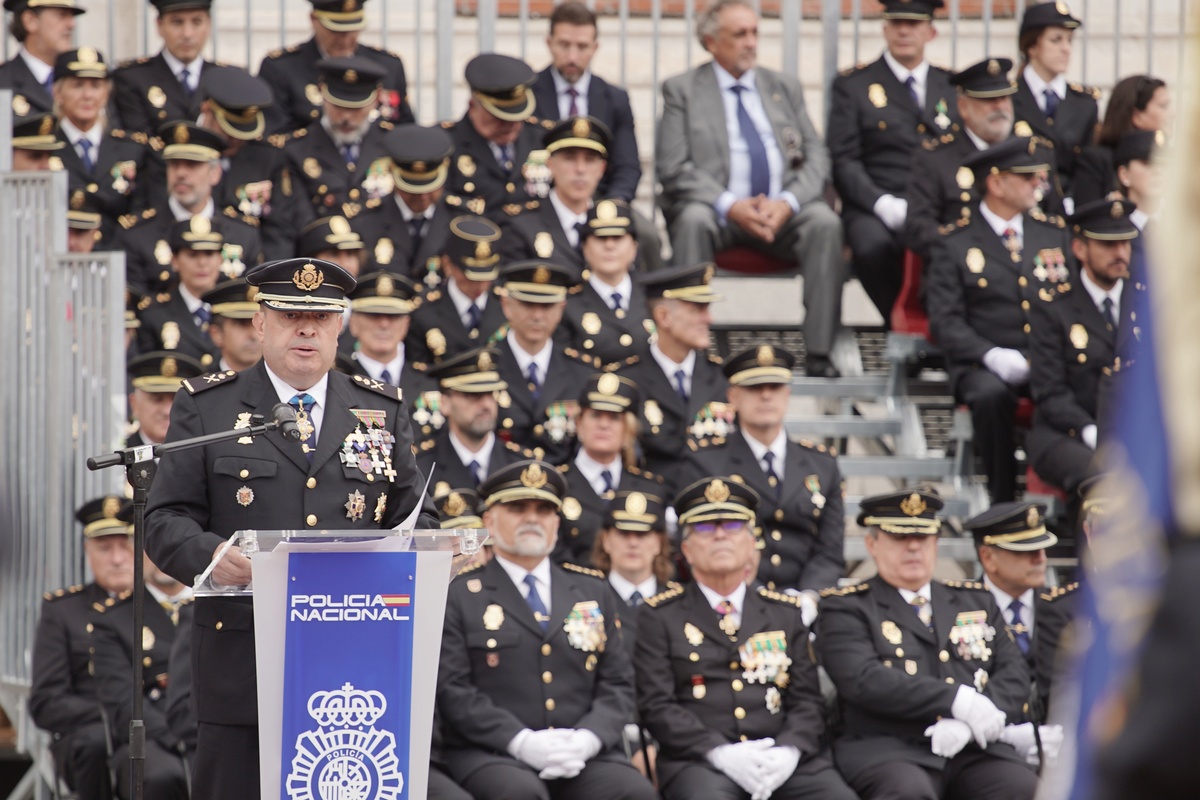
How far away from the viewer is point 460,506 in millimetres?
6605

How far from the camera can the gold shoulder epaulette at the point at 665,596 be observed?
642 cm

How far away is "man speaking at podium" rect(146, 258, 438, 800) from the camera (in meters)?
3.83

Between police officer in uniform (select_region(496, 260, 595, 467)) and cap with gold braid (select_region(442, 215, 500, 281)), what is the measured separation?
0.80 ft

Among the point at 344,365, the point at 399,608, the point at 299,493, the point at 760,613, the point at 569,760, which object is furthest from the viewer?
the point at 344,365

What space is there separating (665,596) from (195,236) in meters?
2.98

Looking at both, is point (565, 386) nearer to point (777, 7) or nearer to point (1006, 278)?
point (1006, 278)

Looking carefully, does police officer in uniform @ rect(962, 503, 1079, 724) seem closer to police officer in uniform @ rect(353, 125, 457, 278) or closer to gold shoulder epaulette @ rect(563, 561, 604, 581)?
gold shoulder epaulette @ rect(563, 561, 604, 581)

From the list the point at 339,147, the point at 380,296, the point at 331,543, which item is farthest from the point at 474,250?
the point at 331,543

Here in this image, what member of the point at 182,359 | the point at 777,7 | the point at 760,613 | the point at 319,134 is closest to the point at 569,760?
the point at 760,613

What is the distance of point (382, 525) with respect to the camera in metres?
4.04

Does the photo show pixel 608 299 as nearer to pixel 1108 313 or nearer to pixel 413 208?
pixel 413 208

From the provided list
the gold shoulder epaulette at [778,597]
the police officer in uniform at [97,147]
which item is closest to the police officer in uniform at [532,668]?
the gold shoulder epaulette at [778,597]

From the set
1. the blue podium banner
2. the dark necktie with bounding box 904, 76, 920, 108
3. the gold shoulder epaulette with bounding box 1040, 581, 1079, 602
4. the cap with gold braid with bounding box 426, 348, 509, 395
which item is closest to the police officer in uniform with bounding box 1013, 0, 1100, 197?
the dark necktie with bounding box 904, 76, 920, 108

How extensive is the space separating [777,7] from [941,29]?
3.36 feet
